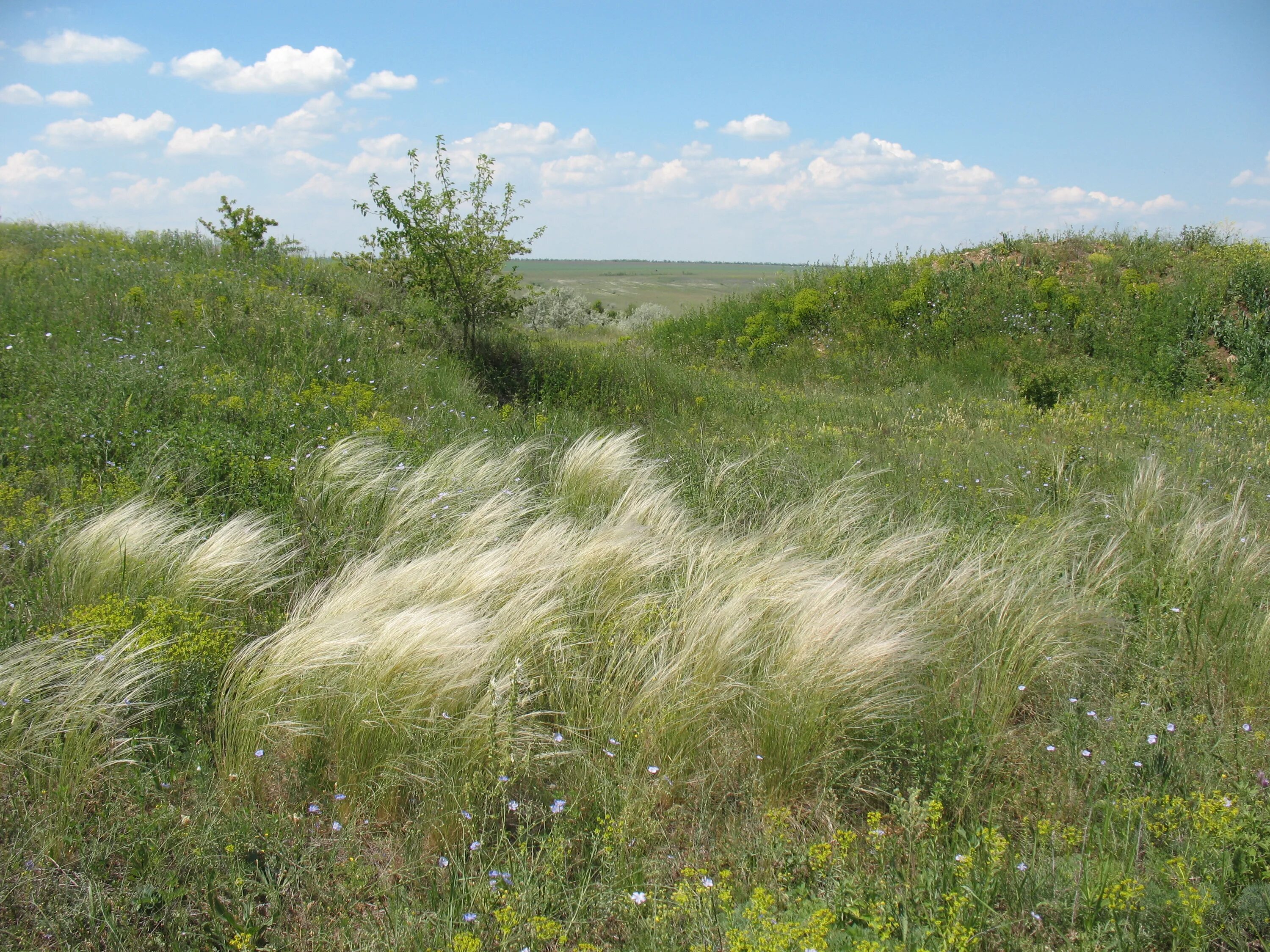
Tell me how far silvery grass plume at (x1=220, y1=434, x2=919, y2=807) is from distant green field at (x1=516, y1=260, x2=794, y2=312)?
11.4m

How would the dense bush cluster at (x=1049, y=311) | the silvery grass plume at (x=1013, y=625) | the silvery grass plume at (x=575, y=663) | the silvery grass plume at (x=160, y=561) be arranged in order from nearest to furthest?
1. the silvery grass plume at (x=575, y=663)
2. the silvery grass plume at (x=1013, y=625)
3. the silvery grass plume at (x=160, y=561)
4. the dense bush cluster at (x=1049, y=311)

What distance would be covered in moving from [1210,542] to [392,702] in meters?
4.16

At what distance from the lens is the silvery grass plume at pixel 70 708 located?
2.39 metres

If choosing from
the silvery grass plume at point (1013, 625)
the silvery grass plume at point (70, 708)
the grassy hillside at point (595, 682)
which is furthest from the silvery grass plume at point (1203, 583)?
the silvery grass plume at point (70, 708)

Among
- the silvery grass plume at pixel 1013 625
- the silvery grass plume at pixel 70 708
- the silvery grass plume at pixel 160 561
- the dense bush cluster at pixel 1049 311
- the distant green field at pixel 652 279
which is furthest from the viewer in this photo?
the distant green field at pixel 652 279

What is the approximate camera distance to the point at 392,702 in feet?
8.79

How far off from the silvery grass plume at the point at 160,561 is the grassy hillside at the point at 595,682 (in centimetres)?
2

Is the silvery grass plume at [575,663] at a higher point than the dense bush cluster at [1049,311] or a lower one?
lower

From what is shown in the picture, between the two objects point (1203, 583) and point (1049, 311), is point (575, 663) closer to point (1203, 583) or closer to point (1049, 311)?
point (1203, 583)

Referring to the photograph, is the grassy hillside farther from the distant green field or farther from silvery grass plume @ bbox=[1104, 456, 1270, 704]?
the distant green field

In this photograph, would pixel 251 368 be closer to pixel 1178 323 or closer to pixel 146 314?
pixel 146 314

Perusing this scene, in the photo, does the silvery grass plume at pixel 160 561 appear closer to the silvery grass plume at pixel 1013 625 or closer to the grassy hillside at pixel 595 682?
the grassy hillside at pixel 595 682

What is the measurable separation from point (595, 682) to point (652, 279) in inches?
3752

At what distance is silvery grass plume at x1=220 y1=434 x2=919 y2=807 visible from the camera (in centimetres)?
264
